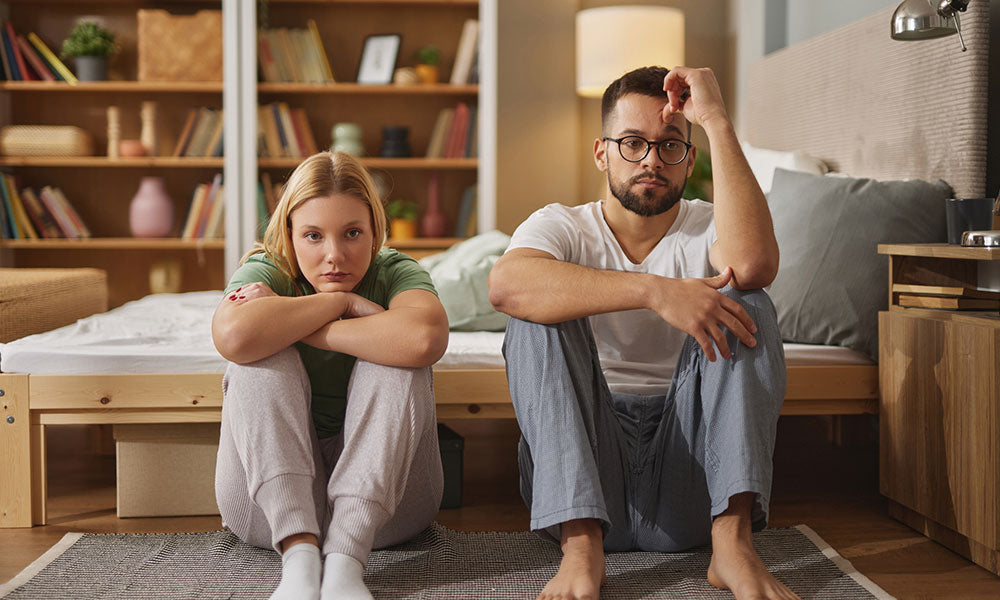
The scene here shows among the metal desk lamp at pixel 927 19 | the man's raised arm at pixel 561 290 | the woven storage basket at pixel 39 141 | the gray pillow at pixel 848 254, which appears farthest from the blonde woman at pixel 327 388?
the woven storage basket at pixel 39 141

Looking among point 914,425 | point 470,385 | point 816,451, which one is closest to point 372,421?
point 470,385

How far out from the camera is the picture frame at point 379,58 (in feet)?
12.9

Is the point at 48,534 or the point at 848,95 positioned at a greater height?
the point at 848,95

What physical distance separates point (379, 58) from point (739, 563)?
3005mm

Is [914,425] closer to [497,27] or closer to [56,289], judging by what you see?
[56,289]

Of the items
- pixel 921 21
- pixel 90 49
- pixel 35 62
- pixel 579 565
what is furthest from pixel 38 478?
pixel 35 62

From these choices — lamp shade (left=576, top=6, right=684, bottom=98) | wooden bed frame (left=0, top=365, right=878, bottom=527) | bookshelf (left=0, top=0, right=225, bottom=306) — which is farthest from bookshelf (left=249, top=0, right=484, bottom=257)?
wooden bed frame (left=0, top=365, right=878, bottom=527)

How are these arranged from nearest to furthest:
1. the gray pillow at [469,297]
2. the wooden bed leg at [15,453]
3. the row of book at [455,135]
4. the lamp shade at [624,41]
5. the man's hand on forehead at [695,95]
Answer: the man's hand on forehead at [695,95] < the wooden bed leg at [15,453] < the gray pillow at [469,297] < the lamp shade at [624,41] < the row of book at [455,135]

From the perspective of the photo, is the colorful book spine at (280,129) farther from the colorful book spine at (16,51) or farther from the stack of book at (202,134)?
the colorful book spine at (16,51)

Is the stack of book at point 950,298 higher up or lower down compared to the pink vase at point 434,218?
lower down

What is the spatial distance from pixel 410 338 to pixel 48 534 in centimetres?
96

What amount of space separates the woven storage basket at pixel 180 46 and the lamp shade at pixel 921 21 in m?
2.81

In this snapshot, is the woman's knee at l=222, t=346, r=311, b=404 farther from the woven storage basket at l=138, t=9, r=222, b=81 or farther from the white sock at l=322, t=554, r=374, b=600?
the woven storage basket at l=138, t=9, r=222, b=81

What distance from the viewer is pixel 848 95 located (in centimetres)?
266
